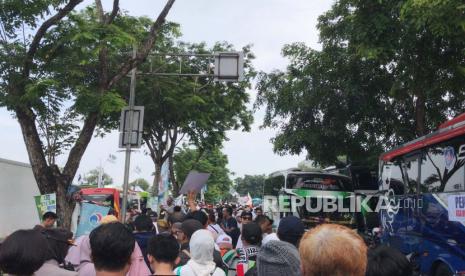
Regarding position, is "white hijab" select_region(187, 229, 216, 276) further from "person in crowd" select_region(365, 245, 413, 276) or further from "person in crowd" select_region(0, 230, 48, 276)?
"person in crowd" select_region(365, 245, 413, 276)

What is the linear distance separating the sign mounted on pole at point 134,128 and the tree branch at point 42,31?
2.10 metres

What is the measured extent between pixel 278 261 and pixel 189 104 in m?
14.5

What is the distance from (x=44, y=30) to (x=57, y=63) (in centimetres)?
66

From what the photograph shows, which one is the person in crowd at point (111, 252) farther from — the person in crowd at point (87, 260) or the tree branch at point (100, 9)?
the tree branch at point (100, 9)

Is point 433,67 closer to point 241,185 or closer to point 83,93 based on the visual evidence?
point 83,93

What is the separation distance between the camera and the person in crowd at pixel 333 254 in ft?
7.56

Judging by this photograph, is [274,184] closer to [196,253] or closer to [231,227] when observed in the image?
[231,227]

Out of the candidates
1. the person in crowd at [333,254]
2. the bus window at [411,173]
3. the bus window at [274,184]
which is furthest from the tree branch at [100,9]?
the person in crowd at [333,254]

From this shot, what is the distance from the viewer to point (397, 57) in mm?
13172

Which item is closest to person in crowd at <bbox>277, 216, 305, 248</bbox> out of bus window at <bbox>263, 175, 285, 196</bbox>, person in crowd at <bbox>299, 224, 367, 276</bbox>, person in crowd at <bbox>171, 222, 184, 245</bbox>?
person in crowd at <bbox>171, 222, 184, 245</bbox>

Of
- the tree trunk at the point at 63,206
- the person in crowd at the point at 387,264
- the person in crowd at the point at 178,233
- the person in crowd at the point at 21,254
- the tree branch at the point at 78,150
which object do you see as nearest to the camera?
the person in crowd at the point at 387,264

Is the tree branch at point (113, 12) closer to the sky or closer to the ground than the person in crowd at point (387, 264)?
closer to the sky

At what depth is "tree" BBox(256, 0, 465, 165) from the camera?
1270 cm

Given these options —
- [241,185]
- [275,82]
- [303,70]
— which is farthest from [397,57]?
[241,185]
